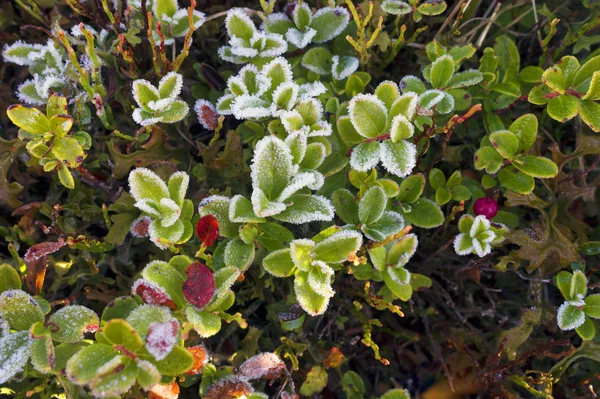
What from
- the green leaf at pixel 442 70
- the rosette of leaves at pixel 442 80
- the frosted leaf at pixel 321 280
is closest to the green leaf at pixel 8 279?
the frosted leaf at pixel 321 280

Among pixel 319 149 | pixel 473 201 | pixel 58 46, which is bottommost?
pixel 473 201

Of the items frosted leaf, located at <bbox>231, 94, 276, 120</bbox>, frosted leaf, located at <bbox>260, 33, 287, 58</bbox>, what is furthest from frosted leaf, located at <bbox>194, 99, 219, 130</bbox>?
frosted leaf, located at <bbox>260, 33, 287, 58</bbox>

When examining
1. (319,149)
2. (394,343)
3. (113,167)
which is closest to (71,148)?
(113,167)

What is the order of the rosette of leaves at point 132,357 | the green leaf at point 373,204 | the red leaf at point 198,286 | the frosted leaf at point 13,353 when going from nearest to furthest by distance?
the rosette of leaves at point 132,357 < the frosted leaf at point 13,353 < the red leaf at point 198,286 < the green leaf at point 373,204

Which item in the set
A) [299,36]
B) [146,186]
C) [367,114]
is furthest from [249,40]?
[146,186]

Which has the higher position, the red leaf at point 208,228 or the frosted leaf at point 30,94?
the frosted leaf at point 30,94

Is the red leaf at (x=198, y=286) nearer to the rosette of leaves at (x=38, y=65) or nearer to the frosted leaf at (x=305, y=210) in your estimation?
the frosted leaf at (x=305, y=210)

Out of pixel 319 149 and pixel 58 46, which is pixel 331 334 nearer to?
pixel 319 149

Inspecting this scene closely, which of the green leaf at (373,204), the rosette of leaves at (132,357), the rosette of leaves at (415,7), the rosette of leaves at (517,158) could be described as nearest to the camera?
the rosette of leaves at (132,357)
